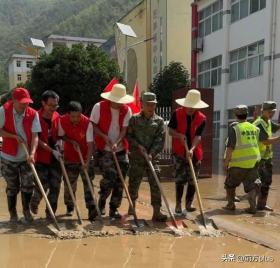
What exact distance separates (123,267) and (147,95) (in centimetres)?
252

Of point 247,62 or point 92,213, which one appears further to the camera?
point 247,62

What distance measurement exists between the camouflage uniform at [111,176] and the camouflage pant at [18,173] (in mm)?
936

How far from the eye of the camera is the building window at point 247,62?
1958 cm

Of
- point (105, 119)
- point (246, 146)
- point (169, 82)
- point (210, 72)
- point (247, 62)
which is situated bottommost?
point (246, 146)

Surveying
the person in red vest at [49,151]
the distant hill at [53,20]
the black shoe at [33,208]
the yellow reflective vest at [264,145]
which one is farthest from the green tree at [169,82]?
the distant hill at [53,20]

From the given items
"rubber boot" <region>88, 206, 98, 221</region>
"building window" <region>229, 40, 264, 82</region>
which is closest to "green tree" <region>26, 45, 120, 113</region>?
"building window" <region>229, 40, 264, 82</region>

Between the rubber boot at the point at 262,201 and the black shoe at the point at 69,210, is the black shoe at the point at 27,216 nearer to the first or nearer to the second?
the black shoe at the point at 69,210

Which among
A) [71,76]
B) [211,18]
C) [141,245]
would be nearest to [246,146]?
[141,245]

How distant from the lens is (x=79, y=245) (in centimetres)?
525

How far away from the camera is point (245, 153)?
23.7 ft

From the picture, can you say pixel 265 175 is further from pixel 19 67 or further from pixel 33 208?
pixel 19 67

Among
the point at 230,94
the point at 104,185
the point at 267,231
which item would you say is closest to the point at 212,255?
the point at 267,231

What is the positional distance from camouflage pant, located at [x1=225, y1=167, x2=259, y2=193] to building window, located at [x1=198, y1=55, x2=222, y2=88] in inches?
641

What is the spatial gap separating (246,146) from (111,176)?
206 centimetres
